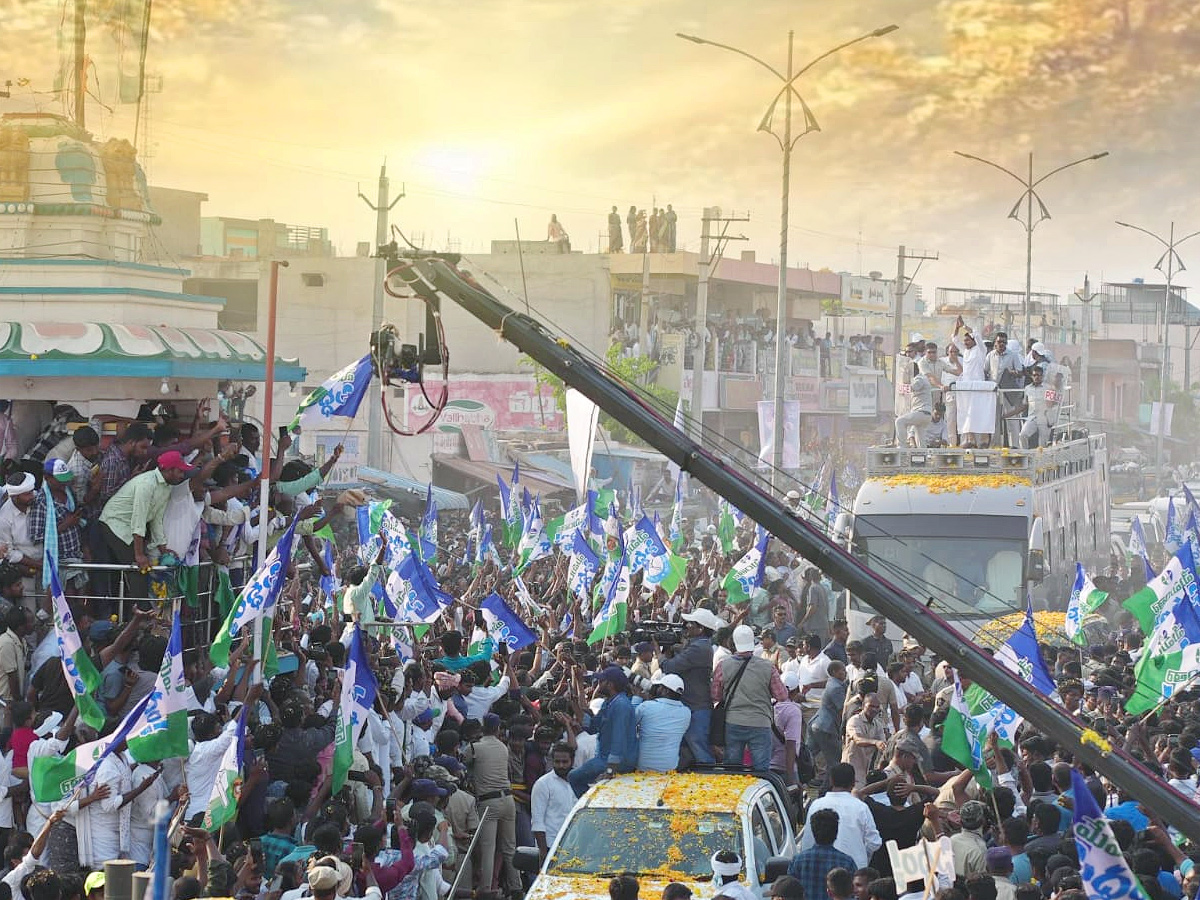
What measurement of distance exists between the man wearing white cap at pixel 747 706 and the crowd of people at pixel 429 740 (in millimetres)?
15

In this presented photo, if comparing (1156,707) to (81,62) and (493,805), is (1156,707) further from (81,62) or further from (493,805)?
(81,62)

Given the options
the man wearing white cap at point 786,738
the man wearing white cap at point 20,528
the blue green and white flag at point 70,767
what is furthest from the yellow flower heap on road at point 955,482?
the blue green and white flag at point 70,767

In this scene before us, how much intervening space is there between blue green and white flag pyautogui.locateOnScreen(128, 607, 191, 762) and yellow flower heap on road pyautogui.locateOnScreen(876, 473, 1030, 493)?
11199mm

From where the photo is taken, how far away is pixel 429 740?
37.0 feet

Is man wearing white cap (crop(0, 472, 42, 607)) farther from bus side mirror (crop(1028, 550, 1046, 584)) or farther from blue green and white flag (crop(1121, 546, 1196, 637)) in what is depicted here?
bus side mirror (crop(1028, 550, 1046, 584))

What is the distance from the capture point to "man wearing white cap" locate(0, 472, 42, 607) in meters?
10.5

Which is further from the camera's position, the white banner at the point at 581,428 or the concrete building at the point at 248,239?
the concrete building at the point at 248,239

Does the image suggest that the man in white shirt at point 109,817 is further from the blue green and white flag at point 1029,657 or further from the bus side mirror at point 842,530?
the bus side mirror at point 842,530

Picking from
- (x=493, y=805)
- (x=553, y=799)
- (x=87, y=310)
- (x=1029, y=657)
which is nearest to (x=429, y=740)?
(x=493, y=805)

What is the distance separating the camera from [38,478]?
10742 mm

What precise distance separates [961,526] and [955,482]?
0.60 m

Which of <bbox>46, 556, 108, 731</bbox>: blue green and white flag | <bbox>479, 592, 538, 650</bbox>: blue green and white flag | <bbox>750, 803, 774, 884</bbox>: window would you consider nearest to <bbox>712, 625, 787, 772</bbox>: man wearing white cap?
<bbox>750, 803, 774, 884</bbox>: window

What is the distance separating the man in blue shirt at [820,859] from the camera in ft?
27.9

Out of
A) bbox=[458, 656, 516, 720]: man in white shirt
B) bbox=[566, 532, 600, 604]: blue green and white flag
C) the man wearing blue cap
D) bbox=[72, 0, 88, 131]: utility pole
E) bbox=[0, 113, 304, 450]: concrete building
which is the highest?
bbox=[72, 0, 88, 131]: utility pole
